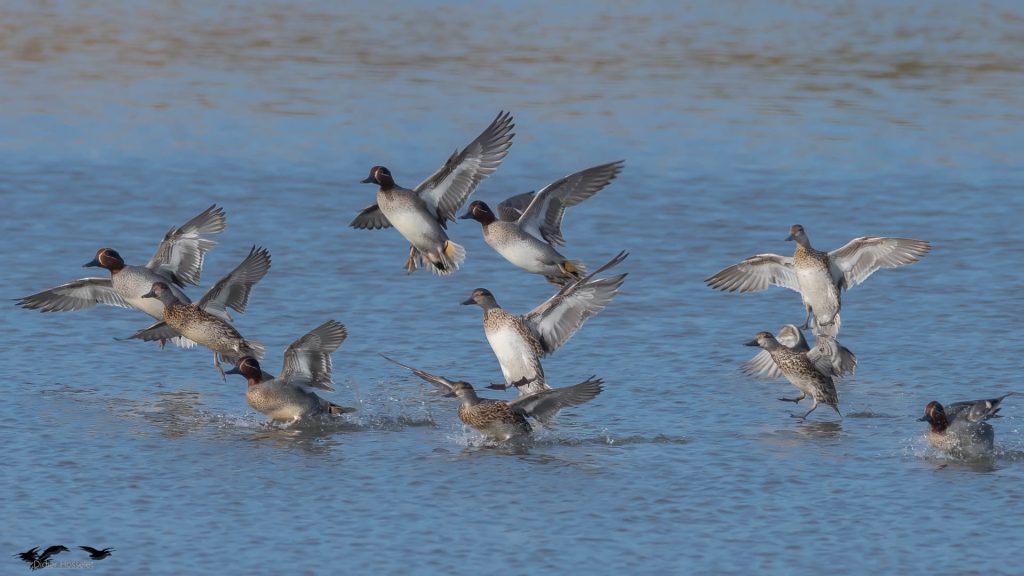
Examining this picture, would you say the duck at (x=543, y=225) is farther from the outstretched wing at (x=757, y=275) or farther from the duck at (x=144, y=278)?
the duck at (x=144, y=278)

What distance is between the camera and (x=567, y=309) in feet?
42.9

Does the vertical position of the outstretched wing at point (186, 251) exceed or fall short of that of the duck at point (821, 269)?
it exceeds it

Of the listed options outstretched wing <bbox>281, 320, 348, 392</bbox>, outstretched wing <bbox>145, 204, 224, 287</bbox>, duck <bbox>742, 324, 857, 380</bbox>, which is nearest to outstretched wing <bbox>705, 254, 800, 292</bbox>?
duck <bbox>742, 324, 857, 380</bbox>

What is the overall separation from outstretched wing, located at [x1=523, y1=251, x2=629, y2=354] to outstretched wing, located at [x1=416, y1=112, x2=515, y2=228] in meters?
1.55

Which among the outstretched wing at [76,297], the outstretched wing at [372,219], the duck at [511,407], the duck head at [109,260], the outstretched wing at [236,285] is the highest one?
the outstretched wing at [372,219]

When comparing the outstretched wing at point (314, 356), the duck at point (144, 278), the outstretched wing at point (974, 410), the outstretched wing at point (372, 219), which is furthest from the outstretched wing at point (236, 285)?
the outstretched wing at point (974, 410)

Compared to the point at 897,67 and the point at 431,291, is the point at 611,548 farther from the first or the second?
the point at 897,67

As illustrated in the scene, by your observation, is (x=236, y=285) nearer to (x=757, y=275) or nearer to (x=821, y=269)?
(x=757, y=275)

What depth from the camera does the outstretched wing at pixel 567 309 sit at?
12.9 m

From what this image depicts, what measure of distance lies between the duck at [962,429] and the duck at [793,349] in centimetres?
226

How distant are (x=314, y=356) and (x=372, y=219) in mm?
2556

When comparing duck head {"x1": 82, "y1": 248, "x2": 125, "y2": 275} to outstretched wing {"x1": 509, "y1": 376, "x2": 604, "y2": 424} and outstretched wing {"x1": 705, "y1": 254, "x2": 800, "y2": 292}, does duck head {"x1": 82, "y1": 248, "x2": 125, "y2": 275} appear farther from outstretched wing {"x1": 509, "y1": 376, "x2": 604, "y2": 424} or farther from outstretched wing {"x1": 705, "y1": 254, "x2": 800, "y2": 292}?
outstretched wing {"x1": 705, "y1": 254, "x2": 800, "y2": 292}

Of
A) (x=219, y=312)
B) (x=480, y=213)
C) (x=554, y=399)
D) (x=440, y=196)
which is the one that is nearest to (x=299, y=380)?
(x=219, y=312)

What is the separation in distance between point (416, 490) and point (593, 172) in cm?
446
